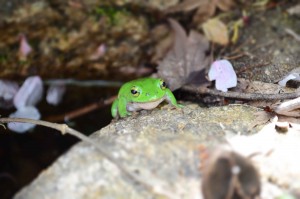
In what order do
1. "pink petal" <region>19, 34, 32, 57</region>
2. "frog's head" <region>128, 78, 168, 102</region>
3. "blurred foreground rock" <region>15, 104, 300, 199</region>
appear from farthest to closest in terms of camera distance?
1. "pink petal" <region>19, 34, 32, 57</region>
2. "frog's head" <region>128, 78, 168, 102</region>
3. "blurred foreground rock" <region>15, 104, 300, 199</region>

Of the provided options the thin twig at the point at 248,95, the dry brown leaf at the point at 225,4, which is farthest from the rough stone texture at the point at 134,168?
the dry brown leaf at the point at 225,4

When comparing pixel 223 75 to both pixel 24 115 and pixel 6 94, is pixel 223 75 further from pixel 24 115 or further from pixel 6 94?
pixel 6 94

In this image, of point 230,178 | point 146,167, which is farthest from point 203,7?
point 230,178

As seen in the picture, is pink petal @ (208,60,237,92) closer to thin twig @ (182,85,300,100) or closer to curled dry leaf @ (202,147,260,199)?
thin twig @ (182,85,300,100)

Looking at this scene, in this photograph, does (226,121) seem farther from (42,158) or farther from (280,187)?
(42,158)

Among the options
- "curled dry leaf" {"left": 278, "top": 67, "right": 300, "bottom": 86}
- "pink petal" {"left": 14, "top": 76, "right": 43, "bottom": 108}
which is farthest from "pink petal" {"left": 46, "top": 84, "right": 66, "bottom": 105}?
"curled dry leaf" {"left": 278, "top": 67, "right": 300, "bottom": 86}
